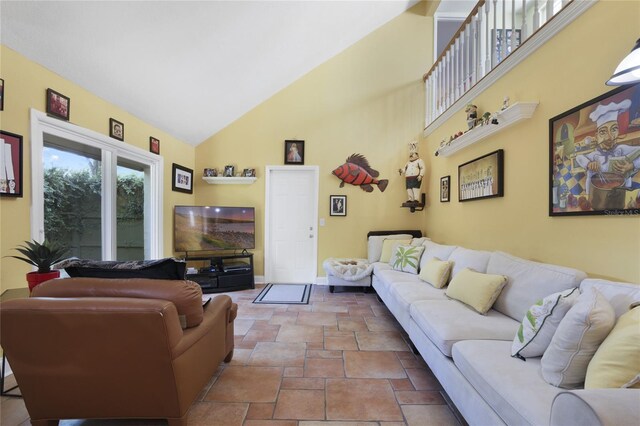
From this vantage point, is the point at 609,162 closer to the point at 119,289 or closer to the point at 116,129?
the point at 119,289

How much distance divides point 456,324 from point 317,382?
3.41 ft

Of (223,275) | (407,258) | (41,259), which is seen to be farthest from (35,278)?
(407,258)

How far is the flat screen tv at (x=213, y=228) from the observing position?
408 centimetres

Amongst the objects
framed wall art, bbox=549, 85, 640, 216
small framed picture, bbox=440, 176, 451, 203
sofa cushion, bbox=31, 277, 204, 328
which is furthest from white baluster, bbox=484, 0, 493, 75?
sofa cushion, bbox=31, 277, 204, 328

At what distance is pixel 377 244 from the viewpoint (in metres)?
4.29

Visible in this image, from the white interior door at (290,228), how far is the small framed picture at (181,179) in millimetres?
1291

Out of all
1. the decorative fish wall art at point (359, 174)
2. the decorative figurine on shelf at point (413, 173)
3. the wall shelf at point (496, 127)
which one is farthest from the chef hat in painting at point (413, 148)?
the wall shelf at point (496, 127)

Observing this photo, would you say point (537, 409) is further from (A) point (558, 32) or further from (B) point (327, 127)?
(B) point (327, 127)

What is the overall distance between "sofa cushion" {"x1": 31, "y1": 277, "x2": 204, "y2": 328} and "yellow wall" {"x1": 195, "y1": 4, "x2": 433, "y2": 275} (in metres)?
3.18

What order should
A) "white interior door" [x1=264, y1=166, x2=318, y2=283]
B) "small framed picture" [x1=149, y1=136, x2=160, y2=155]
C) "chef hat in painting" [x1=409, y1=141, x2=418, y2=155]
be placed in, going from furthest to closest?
"white interior door" [x1=264, y1=166, x2=318, y2=283] < "chef hat in painting" [x1=409, y1=141, x2=418, y2=155] < "small framed picture" [x1=149, y1=136, x2=160, y2=155]

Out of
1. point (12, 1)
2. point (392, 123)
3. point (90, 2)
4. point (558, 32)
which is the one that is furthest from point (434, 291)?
point (12, 1)

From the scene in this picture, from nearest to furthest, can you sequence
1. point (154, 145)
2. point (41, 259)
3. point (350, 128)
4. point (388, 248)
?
point (41, 259)
point (154, 145)
point (388, 248)
point (350, 128)

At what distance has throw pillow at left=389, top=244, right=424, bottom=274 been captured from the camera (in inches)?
133

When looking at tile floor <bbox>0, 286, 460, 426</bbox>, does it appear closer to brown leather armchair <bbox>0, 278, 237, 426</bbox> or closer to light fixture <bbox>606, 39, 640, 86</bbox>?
brown leather armchair <bbox>0, 278, 237, 426</bbox>
